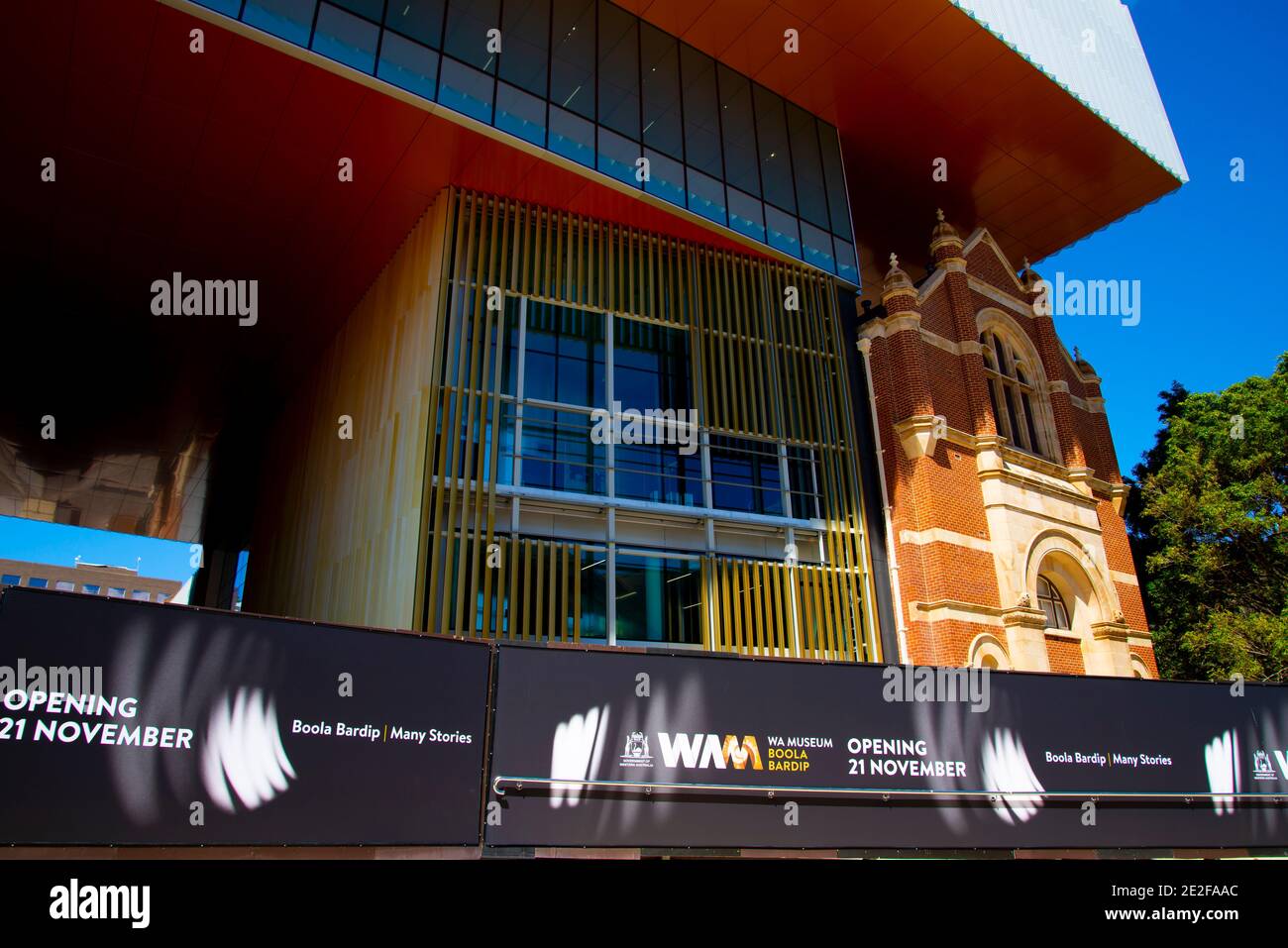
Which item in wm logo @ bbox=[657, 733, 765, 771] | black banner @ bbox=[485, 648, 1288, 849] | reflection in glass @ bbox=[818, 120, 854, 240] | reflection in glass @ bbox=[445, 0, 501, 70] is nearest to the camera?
black banner @ bbox=[485, 648, 1288, 849]

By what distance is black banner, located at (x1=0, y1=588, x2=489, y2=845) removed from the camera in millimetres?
6355

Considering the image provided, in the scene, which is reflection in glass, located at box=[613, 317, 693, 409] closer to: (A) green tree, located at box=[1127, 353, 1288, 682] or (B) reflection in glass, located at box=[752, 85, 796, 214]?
(B) reflection in glass, located at box=[752, 85, 796, 214]

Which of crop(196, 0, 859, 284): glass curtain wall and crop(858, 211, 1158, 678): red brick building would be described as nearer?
crop(196, 0, 859, 284): glass curtain wall

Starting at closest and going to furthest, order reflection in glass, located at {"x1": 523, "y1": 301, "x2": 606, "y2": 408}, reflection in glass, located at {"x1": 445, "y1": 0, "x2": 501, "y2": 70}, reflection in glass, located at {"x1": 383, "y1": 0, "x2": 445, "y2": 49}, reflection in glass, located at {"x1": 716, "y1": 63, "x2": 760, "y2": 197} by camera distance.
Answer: reflection in glass, located at {"x1": 383, "y1": 0, "x2": 445, "y2": 49} < reflection in glass, located at {"x1": 445, "y1": 0, "x2": 501, "y2": 70} < reflection in glass, located at {"x1": 523, "y1": 301, "x2": 606, "y2": 408} < reflection in glass, located at {"x1": 716, "y1": 63, "x2": 760, "y2": 197}

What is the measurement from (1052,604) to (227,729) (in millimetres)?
19370

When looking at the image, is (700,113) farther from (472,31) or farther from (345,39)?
(345,39)

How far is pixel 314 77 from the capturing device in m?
14.9

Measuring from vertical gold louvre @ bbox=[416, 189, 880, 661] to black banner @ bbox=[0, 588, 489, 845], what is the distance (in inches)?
247

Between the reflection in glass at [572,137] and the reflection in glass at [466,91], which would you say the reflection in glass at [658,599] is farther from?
the reflection in glass at [466,91]

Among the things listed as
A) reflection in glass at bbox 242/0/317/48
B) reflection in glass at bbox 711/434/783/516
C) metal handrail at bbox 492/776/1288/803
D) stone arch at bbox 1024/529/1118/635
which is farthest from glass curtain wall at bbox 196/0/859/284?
metal handrail at bbox 492/776/1288/803
